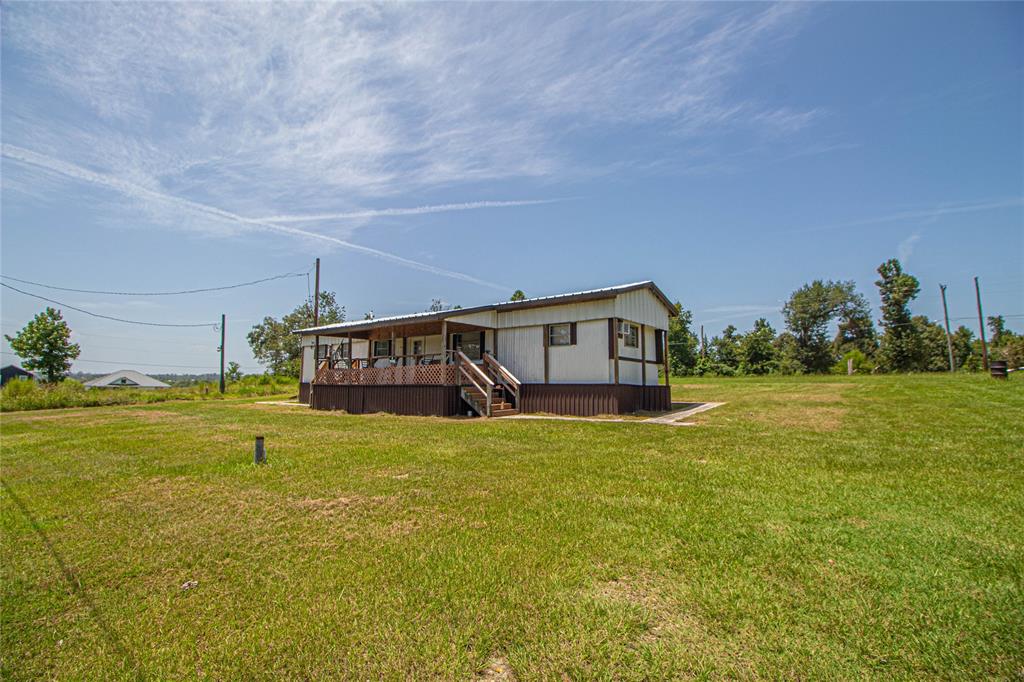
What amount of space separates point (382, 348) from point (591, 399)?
11.5m

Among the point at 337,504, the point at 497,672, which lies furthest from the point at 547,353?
the point at 497,672

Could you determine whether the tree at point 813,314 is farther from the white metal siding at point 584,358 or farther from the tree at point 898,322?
the white metal siding at point 584,358

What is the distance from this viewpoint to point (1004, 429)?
9070 mm

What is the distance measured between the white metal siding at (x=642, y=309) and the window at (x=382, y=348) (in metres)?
11.5

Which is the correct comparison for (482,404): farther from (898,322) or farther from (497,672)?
(898,322)

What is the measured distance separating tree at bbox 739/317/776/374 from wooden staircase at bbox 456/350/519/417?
3118 cm

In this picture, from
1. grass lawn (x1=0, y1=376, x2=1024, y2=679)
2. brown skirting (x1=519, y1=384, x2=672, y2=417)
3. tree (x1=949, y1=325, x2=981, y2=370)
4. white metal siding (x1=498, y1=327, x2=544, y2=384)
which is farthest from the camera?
tree (x1=949, y1=325, x2=981, y2=370)

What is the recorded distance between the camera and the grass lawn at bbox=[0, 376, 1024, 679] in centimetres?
260

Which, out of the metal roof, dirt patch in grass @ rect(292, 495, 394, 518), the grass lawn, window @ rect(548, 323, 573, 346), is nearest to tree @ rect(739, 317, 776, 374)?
the metal roof

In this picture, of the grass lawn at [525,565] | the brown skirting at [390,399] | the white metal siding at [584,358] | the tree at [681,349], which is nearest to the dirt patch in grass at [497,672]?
the grass lawn at [525,565]

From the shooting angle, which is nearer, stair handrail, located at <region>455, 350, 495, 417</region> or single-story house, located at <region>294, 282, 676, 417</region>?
single-story house, located at <region>294, 282, 676, 417</region>

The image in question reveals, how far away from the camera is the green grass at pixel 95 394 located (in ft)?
76.7

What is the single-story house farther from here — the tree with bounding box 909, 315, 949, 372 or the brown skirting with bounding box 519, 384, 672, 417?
the tree with bounding box 909, 315, 949, 372

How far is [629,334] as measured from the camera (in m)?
16.6
